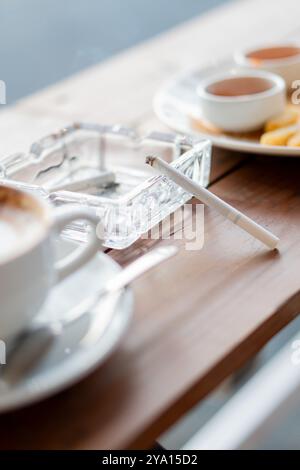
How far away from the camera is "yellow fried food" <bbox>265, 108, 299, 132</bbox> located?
33.2 inches

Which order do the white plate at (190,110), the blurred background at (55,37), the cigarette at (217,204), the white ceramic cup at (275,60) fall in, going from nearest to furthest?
1. the cigarette at (217,204)
2. the white plate at (190,110)
3. the white ceramic cup at (275,60)
4. the blurred background at (55,37)

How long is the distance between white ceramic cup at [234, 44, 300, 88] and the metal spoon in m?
0.48

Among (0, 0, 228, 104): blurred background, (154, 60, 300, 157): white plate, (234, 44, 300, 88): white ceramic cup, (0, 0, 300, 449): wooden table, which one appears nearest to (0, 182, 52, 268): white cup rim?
(0, 0, 300, 449): wooden table

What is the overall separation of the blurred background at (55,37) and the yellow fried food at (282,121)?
43 centimetres

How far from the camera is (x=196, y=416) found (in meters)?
1.06

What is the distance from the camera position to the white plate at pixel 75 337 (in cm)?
44

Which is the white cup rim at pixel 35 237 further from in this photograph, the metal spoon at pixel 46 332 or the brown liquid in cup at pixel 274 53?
the brown liquid in cup at pixel 274 53

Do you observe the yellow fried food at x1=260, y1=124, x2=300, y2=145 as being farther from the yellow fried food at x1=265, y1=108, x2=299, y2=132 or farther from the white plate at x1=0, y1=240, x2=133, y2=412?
the white plate at x1=0, y1=240, x2=133, y2=412

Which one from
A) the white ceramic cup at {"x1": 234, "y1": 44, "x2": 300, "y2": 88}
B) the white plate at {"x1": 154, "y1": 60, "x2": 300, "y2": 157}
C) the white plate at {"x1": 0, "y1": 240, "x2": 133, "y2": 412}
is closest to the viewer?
the white plate at {"x1": 0, "y1": 240, "x2": 133, "y2": 412}

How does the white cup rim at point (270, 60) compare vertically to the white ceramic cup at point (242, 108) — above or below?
above

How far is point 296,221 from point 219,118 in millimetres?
202

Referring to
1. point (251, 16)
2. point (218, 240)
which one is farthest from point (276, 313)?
point (251, 16)

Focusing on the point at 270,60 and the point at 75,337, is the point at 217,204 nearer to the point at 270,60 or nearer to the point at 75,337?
the point at 75,337

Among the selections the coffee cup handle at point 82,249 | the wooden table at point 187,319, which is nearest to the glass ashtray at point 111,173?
the wooden table at point 187,319
